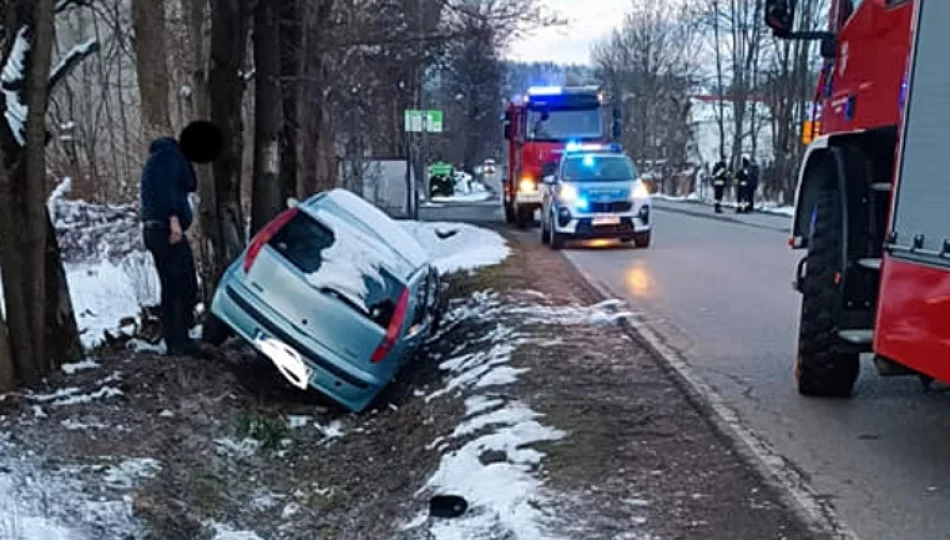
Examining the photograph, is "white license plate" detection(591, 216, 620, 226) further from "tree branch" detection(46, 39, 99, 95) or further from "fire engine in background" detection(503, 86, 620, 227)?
"tree branch" detection(46, 39, 99, 95)

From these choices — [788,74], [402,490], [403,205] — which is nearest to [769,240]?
[403,205]

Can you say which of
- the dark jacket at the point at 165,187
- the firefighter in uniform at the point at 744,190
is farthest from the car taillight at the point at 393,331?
the firefighter in uniform at the point at 744,190

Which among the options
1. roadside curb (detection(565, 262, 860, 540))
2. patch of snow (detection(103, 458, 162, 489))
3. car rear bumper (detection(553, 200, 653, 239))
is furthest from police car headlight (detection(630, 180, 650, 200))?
patch of snow (detection(103, 458, 162, 489))

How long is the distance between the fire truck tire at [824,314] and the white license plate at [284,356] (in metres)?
3.92

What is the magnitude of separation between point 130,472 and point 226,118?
19.7ft

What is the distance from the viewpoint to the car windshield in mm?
26281

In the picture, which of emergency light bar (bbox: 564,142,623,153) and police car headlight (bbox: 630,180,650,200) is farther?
emergency light bar (bbox: 564,142,623,153)

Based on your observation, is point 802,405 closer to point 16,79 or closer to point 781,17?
point 781,17

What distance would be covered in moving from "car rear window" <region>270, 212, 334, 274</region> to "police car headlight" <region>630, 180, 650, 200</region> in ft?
37.7

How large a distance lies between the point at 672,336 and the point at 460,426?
3.28m

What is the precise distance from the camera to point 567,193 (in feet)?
66.8

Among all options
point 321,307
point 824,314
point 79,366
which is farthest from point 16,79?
point 824,314

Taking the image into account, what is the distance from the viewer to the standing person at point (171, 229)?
344 inches

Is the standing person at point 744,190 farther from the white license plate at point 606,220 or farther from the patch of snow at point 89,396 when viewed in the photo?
the patch of snow at point 89,396
